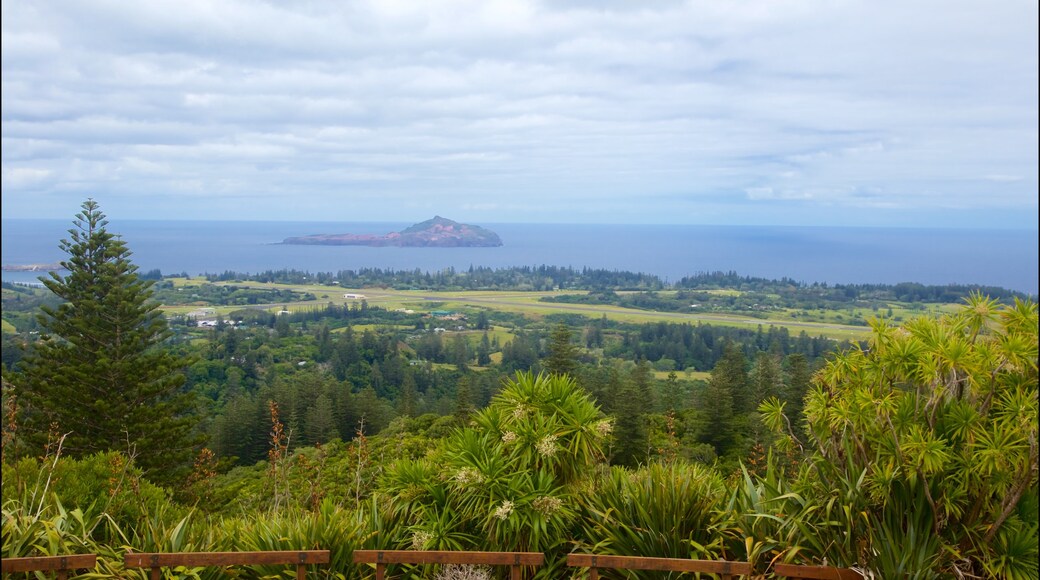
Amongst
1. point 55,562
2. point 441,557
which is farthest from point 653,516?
point 55,562

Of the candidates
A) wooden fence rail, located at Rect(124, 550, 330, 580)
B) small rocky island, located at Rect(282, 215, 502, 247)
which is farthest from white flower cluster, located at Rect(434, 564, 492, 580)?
small rocky island, located at Rect(282, 215, 502, 247)

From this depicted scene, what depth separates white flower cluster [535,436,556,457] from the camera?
111 inches

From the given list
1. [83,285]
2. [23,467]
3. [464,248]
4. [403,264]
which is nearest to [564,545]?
[23,467]

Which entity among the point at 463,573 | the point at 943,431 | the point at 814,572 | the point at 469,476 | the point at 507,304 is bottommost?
the point at 507,304

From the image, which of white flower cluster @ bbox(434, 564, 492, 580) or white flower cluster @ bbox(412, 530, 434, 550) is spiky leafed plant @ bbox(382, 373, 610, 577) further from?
white flower cluster @ bbox(434, 564, 492, 580)

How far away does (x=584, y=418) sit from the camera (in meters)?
2.99

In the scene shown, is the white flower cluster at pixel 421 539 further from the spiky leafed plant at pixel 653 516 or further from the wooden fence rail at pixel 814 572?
the wooden fence rail at pixel 814 572

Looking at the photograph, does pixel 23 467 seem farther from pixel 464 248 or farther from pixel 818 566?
pixel 464 248

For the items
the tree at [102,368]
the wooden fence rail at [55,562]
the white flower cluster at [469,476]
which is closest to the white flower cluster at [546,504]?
the white flower cluster at [469,476]

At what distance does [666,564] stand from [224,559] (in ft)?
5.14

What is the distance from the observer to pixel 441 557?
2402 mm

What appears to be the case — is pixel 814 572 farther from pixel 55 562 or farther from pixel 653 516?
pixel 55 562

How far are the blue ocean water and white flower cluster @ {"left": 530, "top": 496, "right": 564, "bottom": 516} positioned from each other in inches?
710

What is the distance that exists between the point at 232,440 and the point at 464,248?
352 feet
